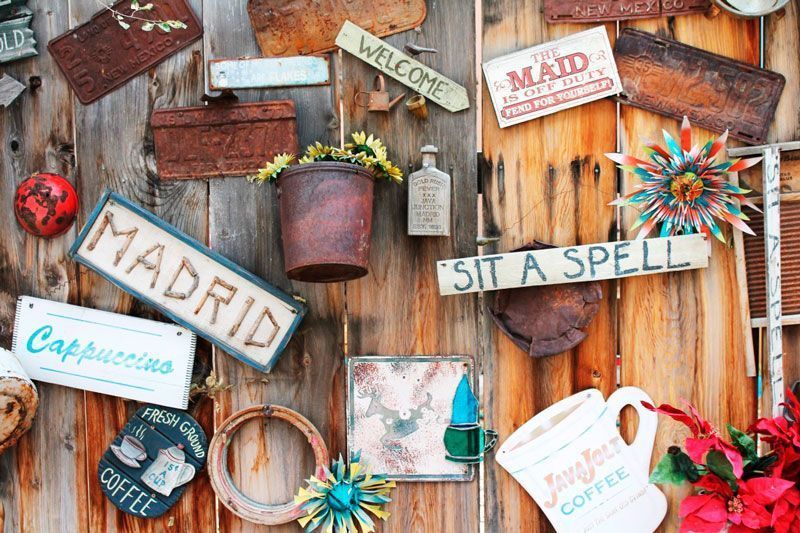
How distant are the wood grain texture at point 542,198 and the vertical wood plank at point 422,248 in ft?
0.20

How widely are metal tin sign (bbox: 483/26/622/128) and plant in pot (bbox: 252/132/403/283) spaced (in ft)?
1.36

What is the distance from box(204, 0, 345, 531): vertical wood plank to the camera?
6.78 feet

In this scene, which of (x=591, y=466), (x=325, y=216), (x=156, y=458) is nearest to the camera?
(x=325, y=216)

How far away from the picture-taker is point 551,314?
78.1 inches

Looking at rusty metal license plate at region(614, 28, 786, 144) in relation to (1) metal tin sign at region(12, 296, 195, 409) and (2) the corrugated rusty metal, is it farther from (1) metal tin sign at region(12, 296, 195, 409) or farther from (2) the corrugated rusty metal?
(1) metal tin sign at region(12, 296, 195, 409)

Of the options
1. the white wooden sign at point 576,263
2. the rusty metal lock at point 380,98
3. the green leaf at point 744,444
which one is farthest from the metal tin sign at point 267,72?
the green leaf at point 744,444

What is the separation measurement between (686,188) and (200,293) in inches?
52.1

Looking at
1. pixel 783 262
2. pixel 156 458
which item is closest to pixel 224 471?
pixel 156 458

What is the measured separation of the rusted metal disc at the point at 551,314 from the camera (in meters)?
1.98

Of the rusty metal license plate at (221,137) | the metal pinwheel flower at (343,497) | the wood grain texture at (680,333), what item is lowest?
the metal pinwheel flower at (343,497)

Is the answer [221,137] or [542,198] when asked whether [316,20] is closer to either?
[221,137]

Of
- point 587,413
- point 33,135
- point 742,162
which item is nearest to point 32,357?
point 33,135

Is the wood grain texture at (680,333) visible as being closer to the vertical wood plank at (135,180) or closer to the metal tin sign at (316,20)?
the metal tin sign at (316,20)

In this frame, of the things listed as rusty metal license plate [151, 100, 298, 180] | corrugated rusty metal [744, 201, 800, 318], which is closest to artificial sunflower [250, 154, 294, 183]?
rusty metal license plate [151, 100, 298, 180]
